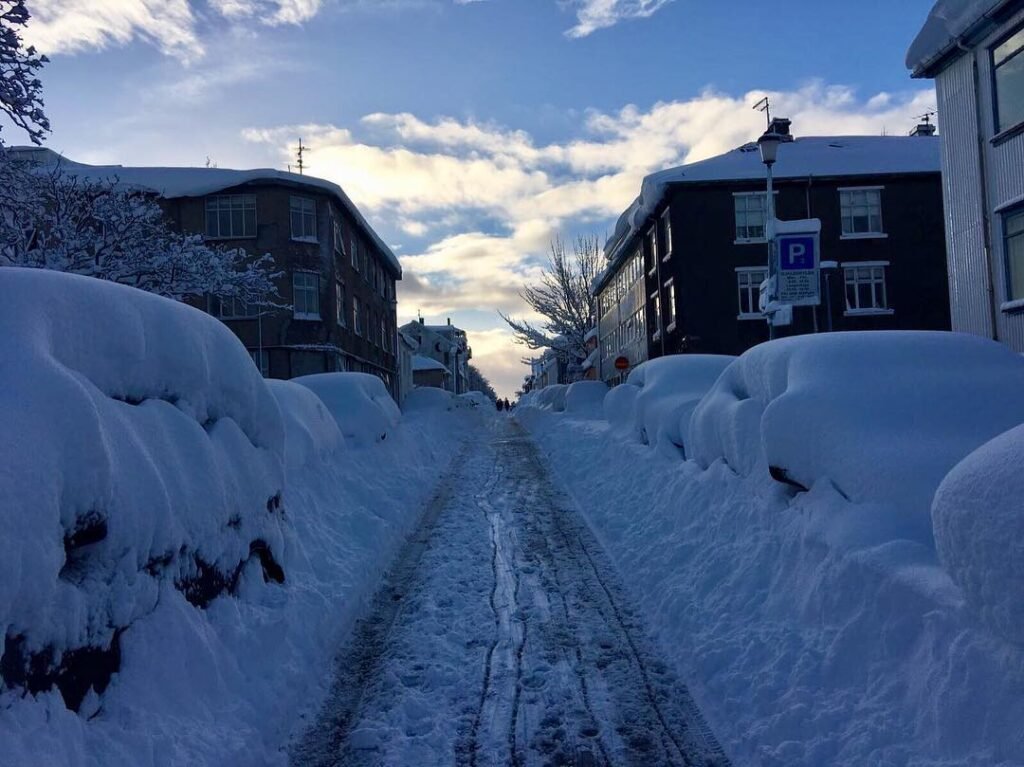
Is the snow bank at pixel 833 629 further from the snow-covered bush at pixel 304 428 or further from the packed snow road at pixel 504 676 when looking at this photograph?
the snow-covered bush at pixel 304 428

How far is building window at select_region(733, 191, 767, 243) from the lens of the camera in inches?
1122

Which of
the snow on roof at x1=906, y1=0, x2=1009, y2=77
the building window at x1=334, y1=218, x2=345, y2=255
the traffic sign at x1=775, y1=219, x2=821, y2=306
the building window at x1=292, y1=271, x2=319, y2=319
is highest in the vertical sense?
the building window at x1=334, y1=218, x2=345, y2=255

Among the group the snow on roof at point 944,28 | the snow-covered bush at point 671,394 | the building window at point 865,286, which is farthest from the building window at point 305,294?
the snow on roof at point 944,28

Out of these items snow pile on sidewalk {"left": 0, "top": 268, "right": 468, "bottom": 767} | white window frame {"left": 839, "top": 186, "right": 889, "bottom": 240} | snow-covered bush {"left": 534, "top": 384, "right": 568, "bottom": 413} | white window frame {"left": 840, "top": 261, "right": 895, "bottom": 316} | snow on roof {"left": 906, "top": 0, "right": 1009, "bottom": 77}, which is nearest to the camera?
snow pile on sidewalk {"left": 0, "top": 268, "right": 468, "bottom": 767}

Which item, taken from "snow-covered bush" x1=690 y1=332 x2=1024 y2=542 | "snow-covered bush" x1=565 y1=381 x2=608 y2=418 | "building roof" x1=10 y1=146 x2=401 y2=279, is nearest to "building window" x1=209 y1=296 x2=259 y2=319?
"building roof" x1=10 y1=146 x2=401 y2=279

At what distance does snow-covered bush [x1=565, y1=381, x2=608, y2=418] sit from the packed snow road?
1627 centimetres

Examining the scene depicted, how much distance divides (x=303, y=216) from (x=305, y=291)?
2852mm

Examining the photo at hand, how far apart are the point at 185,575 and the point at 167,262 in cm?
1201

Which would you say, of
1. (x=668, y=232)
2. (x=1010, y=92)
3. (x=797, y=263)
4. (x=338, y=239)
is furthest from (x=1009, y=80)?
(x=338, y=239)

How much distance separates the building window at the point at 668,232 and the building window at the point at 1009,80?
53.8 ft

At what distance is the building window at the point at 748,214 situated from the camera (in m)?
28.5

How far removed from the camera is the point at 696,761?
11.1 ft

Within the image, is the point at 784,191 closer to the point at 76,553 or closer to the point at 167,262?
the point at 167,262

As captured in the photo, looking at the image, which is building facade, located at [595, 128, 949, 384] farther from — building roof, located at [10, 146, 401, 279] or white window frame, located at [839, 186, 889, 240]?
building roof, located at [10, 146, 401, 279]
